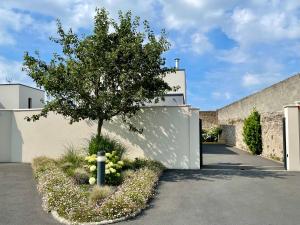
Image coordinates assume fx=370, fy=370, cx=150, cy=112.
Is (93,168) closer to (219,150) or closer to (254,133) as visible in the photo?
(254,133)

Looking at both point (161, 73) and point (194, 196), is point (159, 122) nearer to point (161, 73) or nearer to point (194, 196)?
point (161, 73)

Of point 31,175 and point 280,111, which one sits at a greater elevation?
point 280,111

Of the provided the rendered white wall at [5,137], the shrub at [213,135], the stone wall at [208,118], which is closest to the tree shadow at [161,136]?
the rendered white wall at [5,137]

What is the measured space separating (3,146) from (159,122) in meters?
7.05

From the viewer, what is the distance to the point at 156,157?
1414 cm

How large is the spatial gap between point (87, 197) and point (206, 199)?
2.81 m

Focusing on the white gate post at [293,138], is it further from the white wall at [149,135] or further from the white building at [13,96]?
the white building at [13,96]

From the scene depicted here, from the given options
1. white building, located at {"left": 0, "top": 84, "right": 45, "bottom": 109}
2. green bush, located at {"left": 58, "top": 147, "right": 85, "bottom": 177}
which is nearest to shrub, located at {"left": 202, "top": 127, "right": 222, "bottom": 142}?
white building, located at {"left": 0, "top": 84, "right": 45, "bottom": 109}

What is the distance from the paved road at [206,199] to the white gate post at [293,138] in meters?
0.75

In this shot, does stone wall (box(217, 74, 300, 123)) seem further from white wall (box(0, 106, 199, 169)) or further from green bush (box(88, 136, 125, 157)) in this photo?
green bush (box(88, 136, 125, 157))

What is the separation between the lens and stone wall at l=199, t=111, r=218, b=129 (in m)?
36.5

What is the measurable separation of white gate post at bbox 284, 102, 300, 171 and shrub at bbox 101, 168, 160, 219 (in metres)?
5.58

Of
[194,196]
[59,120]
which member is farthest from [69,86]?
[194,196]

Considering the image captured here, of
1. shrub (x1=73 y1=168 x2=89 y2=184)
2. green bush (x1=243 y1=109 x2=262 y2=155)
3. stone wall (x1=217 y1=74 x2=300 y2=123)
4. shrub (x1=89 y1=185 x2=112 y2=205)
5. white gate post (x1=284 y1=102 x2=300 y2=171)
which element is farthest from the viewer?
green bush (x1=243 y1=109 x2=262 y2=155)
